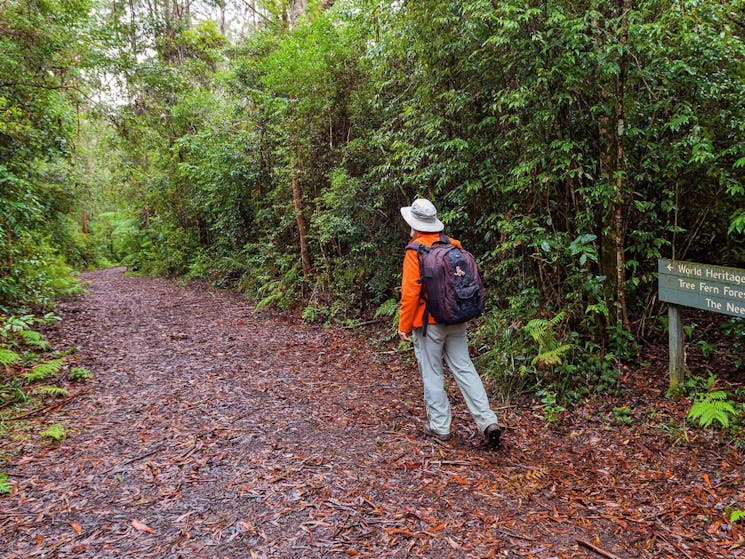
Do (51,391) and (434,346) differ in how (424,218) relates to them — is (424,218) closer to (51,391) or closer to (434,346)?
(434,346)

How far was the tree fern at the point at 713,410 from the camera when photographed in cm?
366

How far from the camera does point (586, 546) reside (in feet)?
9.04

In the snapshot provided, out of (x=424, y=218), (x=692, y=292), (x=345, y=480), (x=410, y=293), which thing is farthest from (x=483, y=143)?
(x=345, y=480)

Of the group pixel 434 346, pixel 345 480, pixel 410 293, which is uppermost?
pixel 410 293

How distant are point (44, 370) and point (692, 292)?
22.9 ft

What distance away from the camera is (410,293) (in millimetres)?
3926

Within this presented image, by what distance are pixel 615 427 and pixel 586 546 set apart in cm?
169

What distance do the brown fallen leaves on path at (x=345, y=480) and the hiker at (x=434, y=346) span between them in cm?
26

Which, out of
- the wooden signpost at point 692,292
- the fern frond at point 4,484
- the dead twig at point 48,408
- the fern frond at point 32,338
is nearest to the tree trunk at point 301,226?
the fern frond at point 32,338

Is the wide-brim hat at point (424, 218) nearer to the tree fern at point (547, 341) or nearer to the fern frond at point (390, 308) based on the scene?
the tree fern at point (547, 341)

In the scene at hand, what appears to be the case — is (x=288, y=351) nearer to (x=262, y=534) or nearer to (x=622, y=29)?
(x=262, y=534)

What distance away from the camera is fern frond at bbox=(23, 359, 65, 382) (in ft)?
17.0

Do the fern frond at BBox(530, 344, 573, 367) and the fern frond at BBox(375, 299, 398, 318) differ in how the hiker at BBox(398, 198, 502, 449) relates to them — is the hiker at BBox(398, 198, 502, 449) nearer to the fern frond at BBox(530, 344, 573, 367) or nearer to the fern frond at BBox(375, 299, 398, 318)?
the fern frond at BBox(530, 344, 573, 367)

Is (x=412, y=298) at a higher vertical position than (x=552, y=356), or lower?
higher
